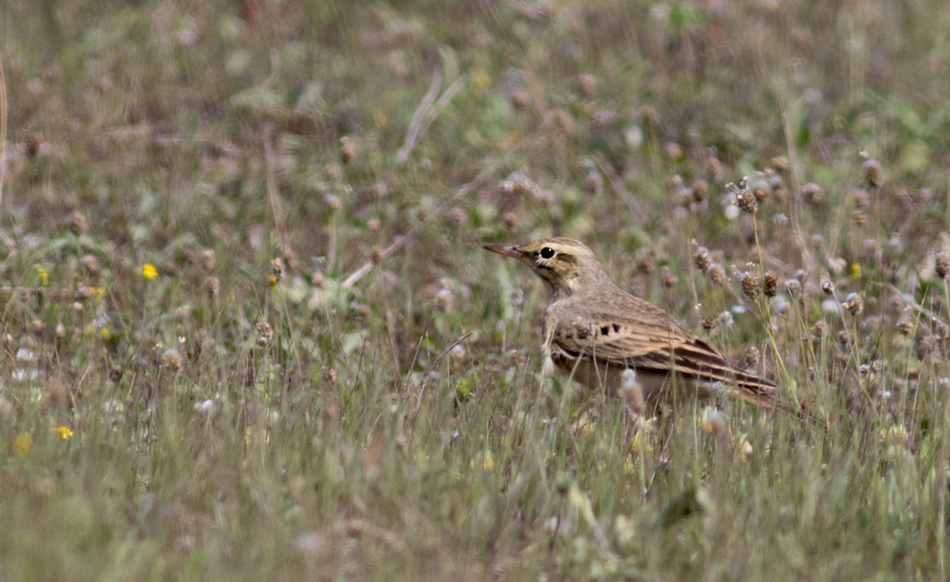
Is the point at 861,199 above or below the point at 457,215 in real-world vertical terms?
above

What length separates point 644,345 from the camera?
18.5 feet

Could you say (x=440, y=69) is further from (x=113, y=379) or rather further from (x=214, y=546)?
(x=214, y=546)

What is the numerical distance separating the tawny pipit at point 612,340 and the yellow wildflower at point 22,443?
7.08 ft

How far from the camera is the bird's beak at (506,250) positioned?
6234 mm

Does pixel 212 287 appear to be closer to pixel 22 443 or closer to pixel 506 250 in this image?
pixel 506 250

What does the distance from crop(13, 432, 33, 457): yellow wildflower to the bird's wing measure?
2.28 m

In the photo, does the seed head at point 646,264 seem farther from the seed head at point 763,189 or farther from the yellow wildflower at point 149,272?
the yellow wildflower at point 149,272

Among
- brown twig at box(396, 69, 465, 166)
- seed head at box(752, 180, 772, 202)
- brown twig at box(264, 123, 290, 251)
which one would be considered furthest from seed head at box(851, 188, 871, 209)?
brown twig at box(264, 123, 290, 251)

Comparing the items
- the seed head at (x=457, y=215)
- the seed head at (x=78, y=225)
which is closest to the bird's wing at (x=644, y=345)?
the seed head at (x=457, y=215)


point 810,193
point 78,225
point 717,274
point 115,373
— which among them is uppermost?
point 810,193

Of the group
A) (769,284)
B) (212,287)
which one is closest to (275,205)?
(212,287)

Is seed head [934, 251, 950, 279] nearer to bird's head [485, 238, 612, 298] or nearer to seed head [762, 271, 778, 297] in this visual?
seed head [762, 271, 778, 297]

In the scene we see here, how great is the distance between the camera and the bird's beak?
6234mm

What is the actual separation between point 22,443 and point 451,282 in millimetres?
3334
